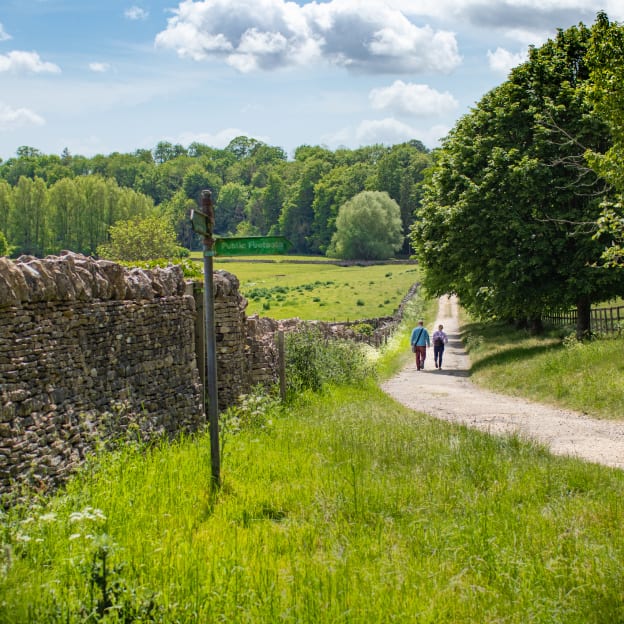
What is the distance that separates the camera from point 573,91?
2422 centimetres

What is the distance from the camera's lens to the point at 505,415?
15906 millimetres

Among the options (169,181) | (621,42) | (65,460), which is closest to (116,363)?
(65,460)

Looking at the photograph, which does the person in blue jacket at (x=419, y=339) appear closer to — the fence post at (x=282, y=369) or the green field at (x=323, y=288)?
the fence post at (x=282, y=369)

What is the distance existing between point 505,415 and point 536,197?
35.0ft

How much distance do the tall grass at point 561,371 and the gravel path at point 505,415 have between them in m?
0.49

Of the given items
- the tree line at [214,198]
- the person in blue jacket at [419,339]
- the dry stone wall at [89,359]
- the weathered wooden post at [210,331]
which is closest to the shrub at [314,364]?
the dry stone wall at [89,359]

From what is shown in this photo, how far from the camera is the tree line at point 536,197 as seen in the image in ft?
77.5

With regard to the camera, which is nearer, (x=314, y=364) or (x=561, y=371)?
(x=314, y=364)

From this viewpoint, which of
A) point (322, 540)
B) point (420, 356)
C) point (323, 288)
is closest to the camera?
point (322, 540)

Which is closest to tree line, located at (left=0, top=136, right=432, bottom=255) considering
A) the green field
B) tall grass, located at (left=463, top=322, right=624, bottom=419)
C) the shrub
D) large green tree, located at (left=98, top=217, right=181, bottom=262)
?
large green tree, located at (left=98, top=217, right=181, bottom=262)

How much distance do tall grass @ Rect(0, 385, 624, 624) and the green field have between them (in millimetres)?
36351

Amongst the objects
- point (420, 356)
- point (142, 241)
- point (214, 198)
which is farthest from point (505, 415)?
point (214, 198)

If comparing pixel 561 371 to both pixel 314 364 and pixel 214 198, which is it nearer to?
pixel 314 364

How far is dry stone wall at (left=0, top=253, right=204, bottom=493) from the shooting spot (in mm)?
6586
